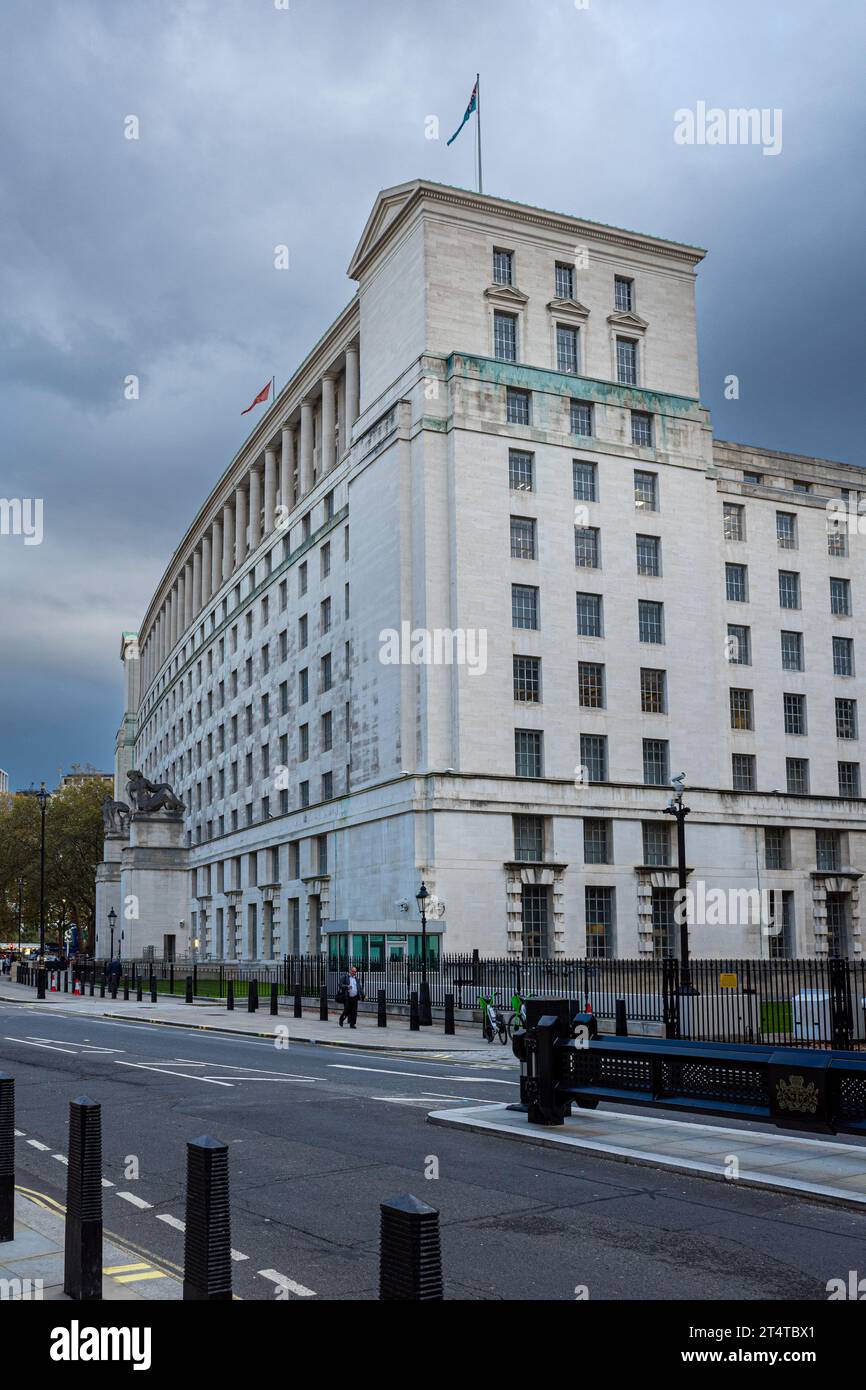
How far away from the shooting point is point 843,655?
2488 inches

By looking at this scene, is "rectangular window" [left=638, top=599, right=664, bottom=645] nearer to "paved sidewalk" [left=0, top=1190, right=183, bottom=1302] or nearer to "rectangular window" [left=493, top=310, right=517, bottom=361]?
"rectangular window" [left=493, top=310, right=517, bottom=361]

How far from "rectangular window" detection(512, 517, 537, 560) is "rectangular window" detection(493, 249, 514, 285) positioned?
1141 cm

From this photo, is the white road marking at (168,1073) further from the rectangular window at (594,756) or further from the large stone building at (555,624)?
the rectangular window at (594,756)

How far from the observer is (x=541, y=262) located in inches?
2227

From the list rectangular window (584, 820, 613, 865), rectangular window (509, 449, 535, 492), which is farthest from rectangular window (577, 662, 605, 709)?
rectangular window (509, 449, 535, 492)

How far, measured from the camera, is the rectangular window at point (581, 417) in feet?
184

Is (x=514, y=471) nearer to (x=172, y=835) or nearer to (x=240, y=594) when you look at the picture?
(x=240, y=594)

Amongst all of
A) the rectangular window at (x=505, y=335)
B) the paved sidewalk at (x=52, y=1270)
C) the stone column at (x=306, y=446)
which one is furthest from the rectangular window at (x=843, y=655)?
the paved sidewalk at (x=52, y=1270)

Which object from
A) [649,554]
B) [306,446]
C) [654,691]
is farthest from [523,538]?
[306,446]

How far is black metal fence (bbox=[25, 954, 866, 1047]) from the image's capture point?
25.8m

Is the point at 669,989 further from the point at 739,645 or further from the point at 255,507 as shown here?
the point at 255,507

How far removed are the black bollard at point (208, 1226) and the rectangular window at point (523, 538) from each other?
48398mm

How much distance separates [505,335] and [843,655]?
24281 mm
